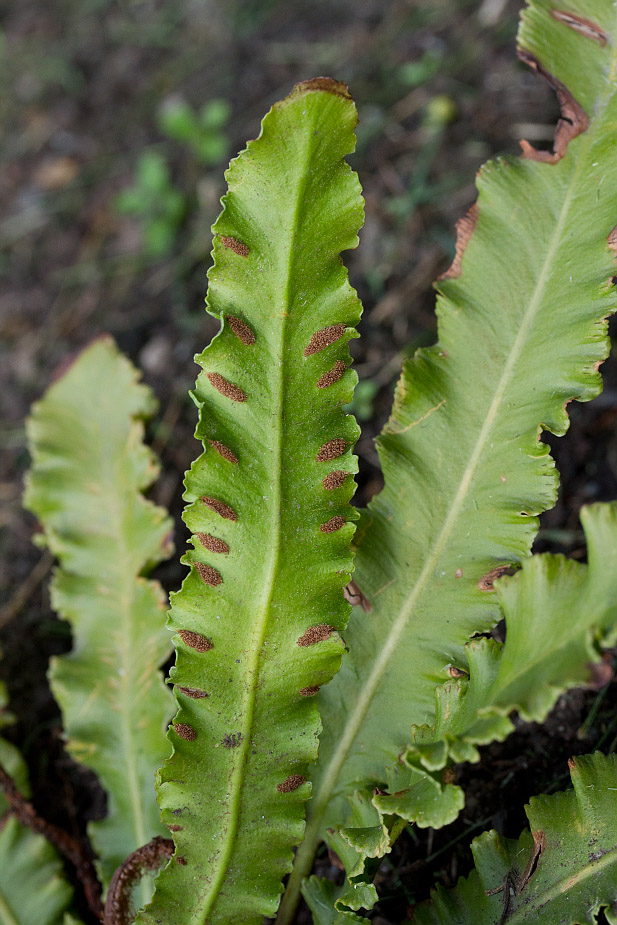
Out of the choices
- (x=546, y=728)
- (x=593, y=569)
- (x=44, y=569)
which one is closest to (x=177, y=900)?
(x=546, y=728)

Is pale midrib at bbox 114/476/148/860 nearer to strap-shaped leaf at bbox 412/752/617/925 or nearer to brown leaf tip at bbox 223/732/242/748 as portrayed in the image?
brown leaf tip at bbox 223/732/242/748

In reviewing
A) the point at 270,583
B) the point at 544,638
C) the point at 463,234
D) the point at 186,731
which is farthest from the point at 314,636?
the point at 463,234

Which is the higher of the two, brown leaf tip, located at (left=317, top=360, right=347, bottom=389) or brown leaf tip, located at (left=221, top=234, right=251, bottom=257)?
brown leaf tip, located at (left=221, top=234, right=251, bottom=257)

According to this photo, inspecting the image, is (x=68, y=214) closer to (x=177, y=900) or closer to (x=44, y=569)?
(x=44, y=569)

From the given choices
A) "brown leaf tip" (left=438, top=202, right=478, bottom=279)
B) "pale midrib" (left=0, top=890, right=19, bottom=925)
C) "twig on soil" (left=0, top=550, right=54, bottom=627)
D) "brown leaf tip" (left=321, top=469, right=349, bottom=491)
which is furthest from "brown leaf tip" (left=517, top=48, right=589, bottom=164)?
"pale midrib" (left=0, top=890, right=19, bottom=925)

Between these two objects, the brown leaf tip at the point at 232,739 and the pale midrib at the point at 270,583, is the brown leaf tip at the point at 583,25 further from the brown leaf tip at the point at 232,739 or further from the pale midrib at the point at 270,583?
the brown leaf tip at the point at 232,739
